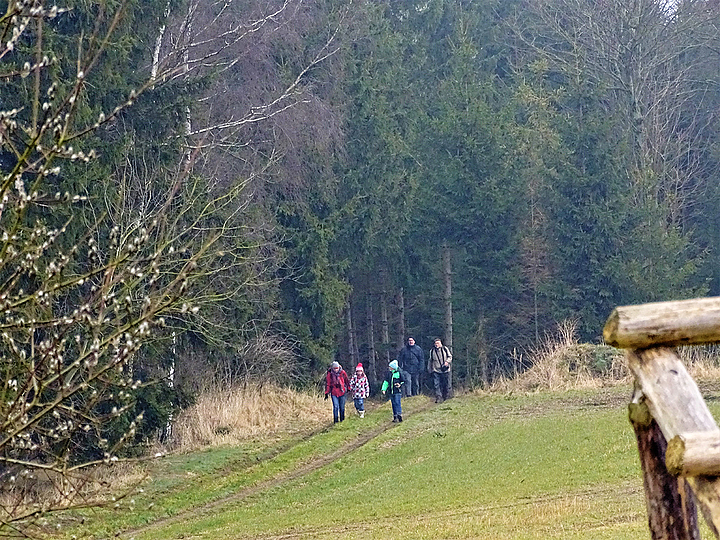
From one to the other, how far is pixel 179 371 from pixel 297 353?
918cm

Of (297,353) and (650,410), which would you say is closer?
(650,410)

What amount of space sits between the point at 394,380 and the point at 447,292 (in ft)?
54.7

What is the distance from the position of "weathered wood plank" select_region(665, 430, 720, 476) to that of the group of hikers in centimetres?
1797

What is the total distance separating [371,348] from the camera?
1553 inches

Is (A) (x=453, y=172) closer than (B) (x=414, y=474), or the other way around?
(B) (x=414, y=474)

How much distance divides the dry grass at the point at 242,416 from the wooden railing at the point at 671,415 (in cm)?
1832

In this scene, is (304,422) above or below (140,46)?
below

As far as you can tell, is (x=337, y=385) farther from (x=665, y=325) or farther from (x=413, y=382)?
(x=665, y=325)

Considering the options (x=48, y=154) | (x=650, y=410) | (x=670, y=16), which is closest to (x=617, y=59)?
(x=670, y=16)

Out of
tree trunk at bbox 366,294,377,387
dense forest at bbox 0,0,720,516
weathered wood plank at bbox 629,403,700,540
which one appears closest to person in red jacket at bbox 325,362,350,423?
dense forest at bbox 0,0,720,516

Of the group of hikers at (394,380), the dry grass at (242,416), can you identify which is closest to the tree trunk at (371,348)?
the group of hikers at (394,380)

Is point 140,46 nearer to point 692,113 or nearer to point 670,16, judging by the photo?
point 670,16

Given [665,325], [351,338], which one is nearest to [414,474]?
[665,325]

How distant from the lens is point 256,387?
25469 millimetres
